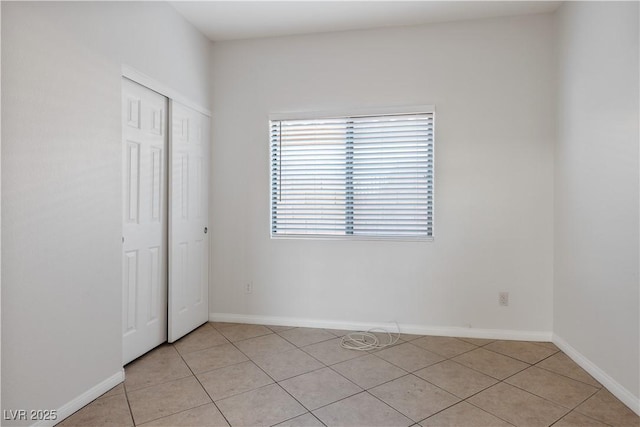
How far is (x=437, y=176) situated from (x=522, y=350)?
1.57 metres

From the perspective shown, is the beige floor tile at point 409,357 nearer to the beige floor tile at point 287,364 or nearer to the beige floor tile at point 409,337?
the beige floor tile at point 409,337

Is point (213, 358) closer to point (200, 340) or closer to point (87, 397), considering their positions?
point (200, 340)

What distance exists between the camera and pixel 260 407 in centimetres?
206

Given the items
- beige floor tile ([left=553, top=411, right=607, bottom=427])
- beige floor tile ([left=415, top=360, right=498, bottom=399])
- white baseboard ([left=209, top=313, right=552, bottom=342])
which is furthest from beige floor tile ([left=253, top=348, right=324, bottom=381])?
beige floor tile ([left=553, top=411, right=607, bottom=427])

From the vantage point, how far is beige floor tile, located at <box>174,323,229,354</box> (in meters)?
2.92

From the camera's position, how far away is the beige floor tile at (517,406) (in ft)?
6.39

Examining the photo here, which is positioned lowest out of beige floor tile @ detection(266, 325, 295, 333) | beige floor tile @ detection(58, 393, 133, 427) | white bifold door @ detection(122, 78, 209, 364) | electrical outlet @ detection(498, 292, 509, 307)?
beige floor tile @ detection(58, 393, 133, 427)

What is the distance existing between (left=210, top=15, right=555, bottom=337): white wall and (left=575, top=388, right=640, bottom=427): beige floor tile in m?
0.95

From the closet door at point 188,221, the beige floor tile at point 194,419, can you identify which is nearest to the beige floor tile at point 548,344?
the beige floor tile at point 194,419

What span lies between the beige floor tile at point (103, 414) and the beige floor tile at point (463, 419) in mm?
1604

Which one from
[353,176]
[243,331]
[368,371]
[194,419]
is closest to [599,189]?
[353,176]

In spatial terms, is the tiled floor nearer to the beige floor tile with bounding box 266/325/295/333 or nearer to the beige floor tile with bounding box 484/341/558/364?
the beige floor tile with bounding box 484/341/558/364

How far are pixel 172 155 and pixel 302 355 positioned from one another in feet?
6.29

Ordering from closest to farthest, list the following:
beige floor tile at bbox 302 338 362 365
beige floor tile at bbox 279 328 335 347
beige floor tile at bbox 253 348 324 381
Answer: beige floor tile at bbox 253 348 324 381
beige floor tile at bbox 302 338 362 365
beige floor tile at bbox 279 328 335 347
